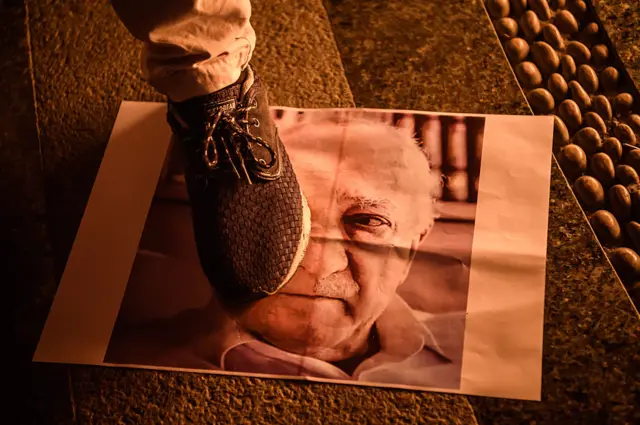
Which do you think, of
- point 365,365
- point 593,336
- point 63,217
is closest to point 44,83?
point 63,217

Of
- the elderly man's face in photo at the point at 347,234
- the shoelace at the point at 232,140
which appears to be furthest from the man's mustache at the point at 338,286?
the shoelace at the point at 232,140

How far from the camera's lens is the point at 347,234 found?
0.64 metres

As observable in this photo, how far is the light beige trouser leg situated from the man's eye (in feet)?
0.53

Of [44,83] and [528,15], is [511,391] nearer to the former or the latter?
[528,15]

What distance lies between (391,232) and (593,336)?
0.18 metres

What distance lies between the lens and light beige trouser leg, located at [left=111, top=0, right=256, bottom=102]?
1.70 ft

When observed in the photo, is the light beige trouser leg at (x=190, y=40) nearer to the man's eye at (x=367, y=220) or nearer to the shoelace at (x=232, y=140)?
the shoelace at (x=232, y=140)

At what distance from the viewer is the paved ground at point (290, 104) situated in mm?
576

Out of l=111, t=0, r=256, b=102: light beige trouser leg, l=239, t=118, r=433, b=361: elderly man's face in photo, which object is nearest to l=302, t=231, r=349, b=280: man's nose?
l=239, t=118, r=433, b=361: elderly man's face in photo

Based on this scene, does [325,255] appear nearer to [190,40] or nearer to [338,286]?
[338,286]

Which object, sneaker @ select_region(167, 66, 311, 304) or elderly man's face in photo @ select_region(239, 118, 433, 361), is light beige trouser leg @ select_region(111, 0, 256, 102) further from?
elderly man's face in photo @ select_region(239, 118, 433, 361)

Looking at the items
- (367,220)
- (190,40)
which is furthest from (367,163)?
(190,40)

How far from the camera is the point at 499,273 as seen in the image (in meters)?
0.61

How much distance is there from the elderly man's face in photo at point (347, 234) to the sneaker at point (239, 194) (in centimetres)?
2
